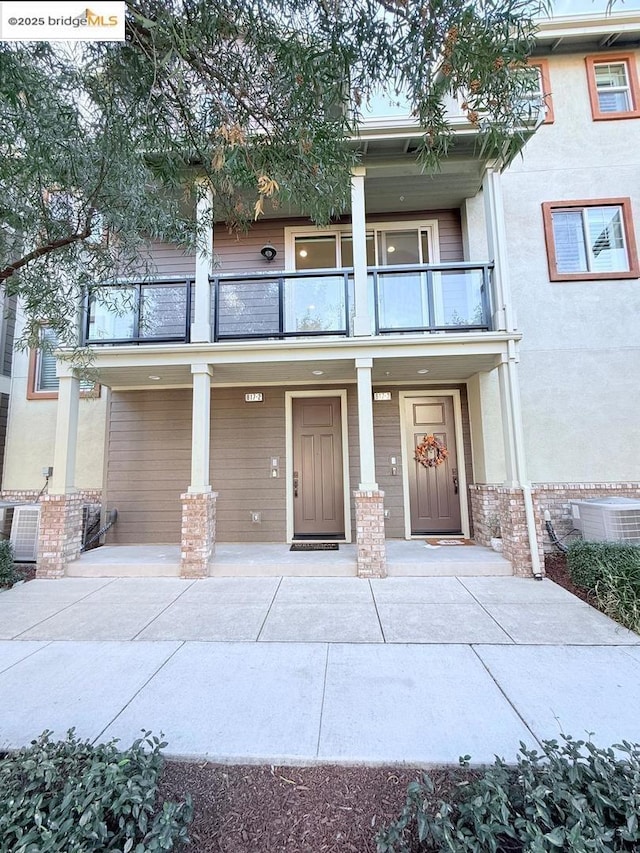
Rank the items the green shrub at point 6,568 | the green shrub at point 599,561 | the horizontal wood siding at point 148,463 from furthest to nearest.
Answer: the horizontal wood siding at point 148,463 < the green shrub at point 6,568 < the green shrub at point 599,561

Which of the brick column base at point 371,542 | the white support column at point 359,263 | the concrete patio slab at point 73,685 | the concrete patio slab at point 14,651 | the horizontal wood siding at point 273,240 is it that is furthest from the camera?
the horizontal wood siding at point 273,240

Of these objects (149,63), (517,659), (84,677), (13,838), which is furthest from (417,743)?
(149,63)

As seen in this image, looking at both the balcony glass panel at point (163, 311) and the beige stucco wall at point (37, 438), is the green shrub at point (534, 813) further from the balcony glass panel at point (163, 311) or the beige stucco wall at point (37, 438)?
the beige stucco wall at point (37, 438)

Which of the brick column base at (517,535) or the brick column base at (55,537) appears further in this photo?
the brick column base at (55,537)

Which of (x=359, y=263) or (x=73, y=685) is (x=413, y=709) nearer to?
(x=73, y=685)

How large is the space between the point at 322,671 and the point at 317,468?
4.03 metres

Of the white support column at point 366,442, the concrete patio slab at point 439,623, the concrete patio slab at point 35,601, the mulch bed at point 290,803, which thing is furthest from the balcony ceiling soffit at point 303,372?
the mulch bed at point 290,803

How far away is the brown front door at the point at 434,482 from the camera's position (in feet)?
21.6

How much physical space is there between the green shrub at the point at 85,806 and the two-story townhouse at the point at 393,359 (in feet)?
11.6

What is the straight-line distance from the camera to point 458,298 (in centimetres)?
569

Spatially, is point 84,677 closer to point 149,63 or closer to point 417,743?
point 417,743

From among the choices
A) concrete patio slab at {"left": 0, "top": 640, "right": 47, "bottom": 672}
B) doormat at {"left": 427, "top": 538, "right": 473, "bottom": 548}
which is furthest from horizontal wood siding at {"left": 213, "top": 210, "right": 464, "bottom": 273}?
concrete patio slab at {"left": 0, "top": 640, "right": 47, "bottom": 672}

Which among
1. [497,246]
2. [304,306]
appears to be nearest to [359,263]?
[304,306]

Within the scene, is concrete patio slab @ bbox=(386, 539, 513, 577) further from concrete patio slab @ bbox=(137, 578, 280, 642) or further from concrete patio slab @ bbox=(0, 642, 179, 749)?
concrete patio slab @ bbox=(0, 642, 179, 749)
